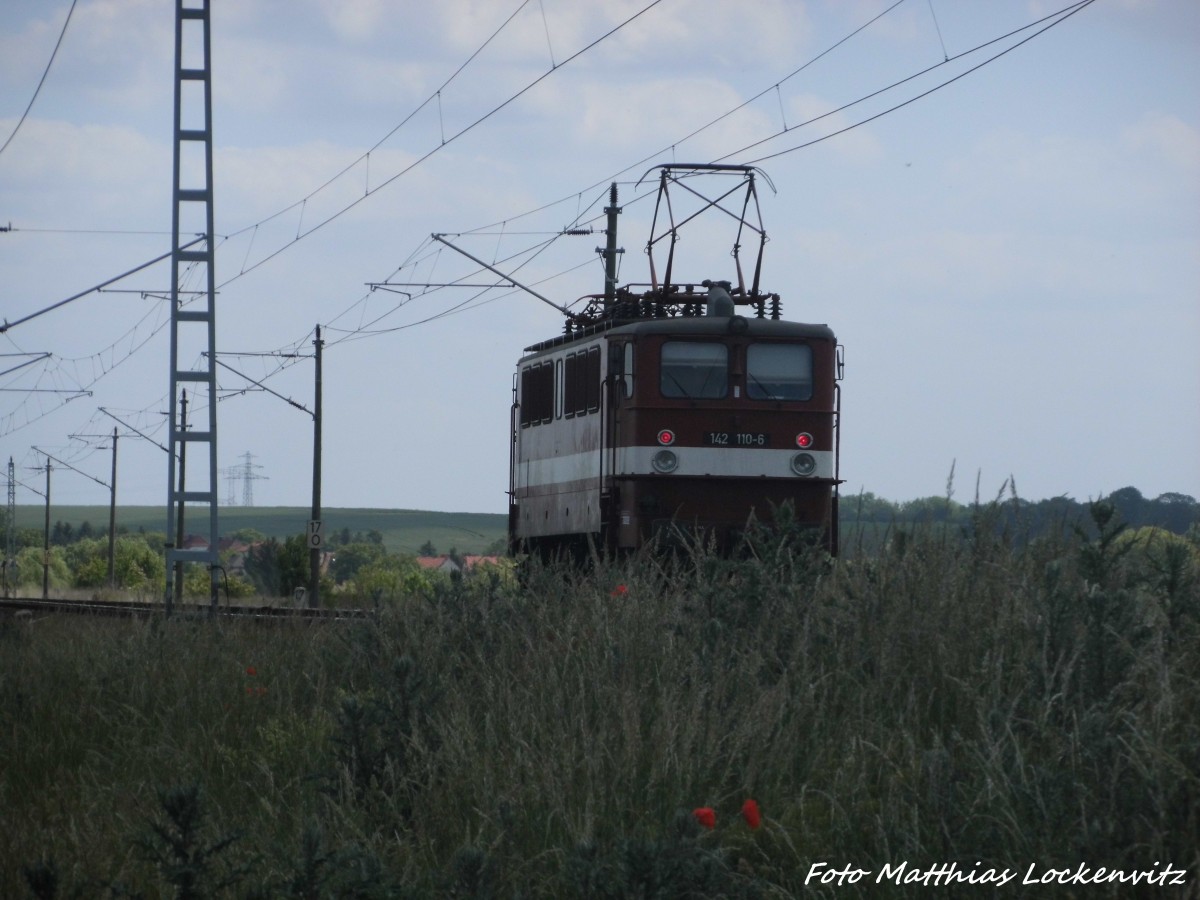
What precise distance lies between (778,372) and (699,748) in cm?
1137

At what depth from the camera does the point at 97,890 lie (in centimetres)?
543

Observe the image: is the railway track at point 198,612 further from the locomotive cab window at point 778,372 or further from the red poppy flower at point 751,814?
the red poppy flower at point 751,814

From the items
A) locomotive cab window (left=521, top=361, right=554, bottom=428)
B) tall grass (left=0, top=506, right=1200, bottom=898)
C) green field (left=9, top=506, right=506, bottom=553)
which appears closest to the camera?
tall grass (left=0, top=506, right=1200, bottom=898)

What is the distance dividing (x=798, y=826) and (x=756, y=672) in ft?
3.91

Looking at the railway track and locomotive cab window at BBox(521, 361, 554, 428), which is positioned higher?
locomotive cab window at BBox(521, 361, 554, 428)

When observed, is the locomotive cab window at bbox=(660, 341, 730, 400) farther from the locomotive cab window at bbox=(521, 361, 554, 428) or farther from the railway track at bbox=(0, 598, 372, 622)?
the railway track at bbox=(0, 598, 372, 622)

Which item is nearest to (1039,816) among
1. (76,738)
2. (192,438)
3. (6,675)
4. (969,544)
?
(969,544)

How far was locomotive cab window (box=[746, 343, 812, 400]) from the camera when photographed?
16.6 m

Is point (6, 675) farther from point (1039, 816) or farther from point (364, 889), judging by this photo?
point (1039, 816)

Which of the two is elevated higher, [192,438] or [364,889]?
[192,438]

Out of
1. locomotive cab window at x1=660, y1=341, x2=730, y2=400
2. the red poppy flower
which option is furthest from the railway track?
the red poppy flower

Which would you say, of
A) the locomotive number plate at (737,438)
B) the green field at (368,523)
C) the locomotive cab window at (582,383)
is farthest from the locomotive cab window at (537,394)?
the green field at (368,523)

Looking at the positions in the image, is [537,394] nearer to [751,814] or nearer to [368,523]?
[751,814]

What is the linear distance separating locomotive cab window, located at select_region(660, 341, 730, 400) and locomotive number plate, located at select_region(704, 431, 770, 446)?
421 millimetres
